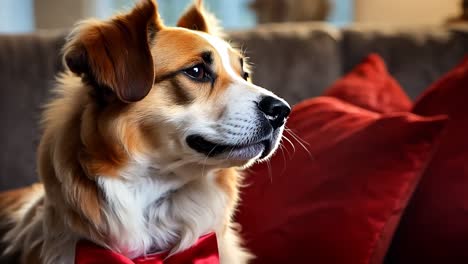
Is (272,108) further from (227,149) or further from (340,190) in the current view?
(340,190)

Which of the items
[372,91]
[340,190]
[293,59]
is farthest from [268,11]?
[340,190]

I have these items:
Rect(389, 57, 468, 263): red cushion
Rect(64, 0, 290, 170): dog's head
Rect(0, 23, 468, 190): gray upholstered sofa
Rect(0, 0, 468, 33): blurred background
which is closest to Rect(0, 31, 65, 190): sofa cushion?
Rect(0, 23, 468, 190): gray upholstered sofa

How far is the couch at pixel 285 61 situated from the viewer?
1696 mm

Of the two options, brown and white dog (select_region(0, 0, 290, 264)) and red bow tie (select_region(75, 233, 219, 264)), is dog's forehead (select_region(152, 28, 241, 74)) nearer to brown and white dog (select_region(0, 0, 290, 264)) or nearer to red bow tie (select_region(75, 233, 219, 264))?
brown and white dog (select_region(0, 0, 290, 264))

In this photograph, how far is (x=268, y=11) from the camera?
2883 millimetres

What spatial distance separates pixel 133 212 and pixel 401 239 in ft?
1.91

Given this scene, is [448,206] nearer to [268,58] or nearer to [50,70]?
[268,58]

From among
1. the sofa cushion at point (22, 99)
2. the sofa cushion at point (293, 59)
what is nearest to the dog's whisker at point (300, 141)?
the sofa cushion at point (293, 59)

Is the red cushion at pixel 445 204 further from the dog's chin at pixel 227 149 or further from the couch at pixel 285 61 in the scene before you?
the couch at pixel 285 61

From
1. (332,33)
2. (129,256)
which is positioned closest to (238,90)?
(129,256)

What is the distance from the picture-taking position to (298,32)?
6.23ft

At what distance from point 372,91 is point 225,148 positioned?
697 mm

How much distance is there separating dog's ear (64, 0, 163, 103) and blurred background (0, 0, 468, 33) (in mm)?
1256

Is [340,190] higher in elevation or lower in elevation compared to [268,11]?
higher
